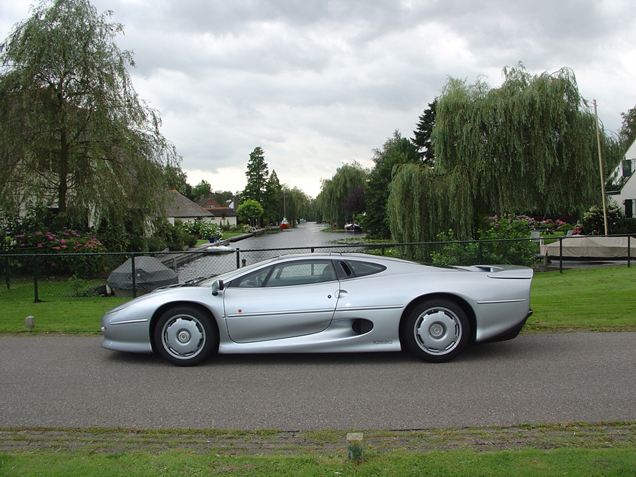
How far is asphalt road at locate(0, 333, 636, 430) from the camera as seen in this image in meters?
4.01

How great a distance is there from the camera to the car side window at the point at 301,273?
19.3 feet

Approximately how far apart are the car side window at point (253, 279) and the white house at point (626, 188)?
38.1 metres

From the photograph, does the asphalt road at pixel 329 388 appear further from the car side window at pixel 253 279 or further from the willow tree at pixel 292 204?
the willow tree at pixel 292 204

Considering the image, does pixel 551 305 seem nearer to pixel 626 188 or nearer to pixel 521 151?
pixel 521 151

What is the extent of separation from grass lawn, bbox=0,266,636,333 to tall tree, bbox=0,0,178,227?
6045 mm

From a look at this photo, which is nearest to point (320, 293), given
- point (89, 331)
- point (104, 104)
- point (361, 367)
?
point (361, 367)

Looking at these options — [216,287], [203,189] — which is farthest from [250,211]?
[216,287]

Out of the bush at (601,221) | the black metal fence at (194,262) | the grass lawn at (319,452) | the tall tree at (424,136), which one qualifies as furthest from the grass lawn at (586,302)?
the tall tree at (424,136)

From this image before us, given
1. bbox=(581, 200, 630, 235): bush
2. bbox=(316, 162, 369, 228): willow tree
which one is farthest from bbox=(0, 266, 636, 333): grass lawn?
bbox=(316, 162, 369, 228): willow tree

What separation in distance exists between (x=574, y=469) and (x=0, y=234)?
2053cm

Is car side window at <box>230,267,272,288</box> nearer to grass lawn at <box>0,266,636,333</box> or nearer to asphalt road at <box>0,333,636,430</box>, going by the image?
asphalt road at <box>0,333,636,430</box>

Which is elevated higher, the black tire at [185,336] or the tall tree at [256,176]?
the tall tree at [256,176]

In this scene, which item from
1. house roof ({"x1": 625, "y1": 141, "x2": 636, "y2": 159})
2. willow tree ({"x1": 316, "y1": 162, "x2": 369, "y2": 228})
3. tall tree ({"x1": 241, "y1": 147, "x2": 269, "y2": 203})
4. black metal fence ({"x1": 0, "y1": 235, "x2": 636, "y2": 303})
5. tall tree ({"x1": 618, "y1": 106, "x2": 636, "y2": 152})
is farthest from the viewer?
tall tree ({"x1": 241, "y1": 147, "x2": 269, "y2": 203})

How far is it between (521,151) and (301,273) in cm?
1608
